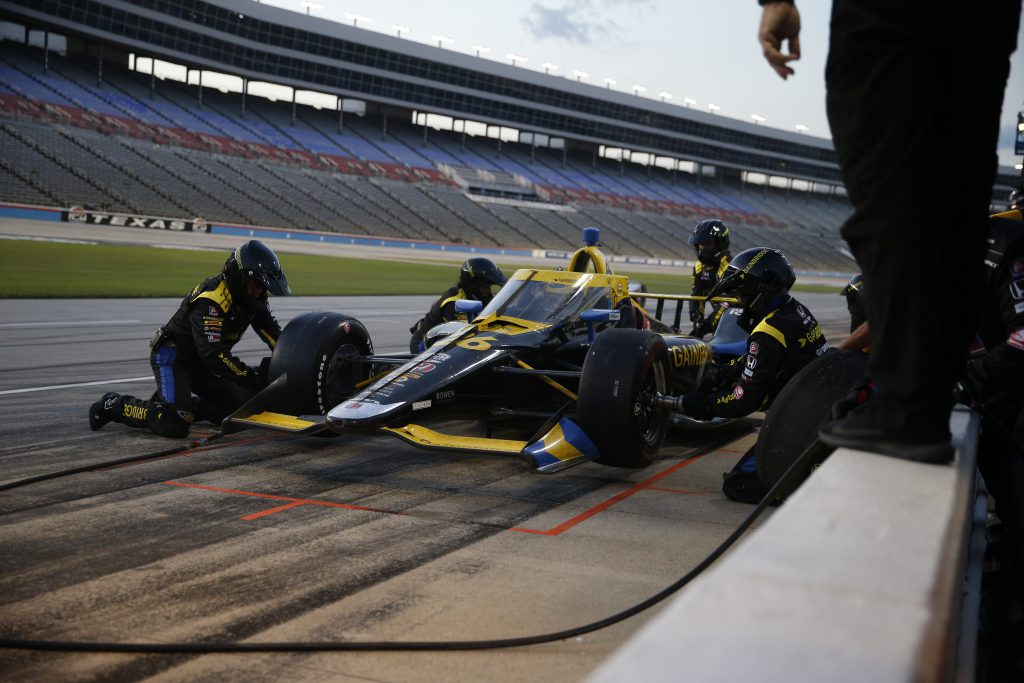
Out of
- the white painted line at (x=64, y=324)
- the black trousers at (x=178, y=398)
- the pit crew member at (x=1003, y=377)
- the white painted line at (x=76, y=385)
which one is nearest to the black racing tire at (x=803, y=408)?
the pit crew member at (x=1003, y=377)

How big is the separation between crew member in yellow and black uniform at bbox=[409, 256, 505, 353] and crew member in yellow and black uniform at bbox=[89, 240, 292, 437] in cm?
216

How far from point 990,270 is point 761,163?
81.9 metres

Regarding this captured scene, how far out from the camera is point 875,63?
1707mm

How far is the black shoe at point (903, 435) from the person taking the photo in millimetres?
1754

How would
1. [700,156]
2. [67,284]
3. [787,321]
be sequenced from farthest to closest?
[700,156]
[67,284]
[787,321]

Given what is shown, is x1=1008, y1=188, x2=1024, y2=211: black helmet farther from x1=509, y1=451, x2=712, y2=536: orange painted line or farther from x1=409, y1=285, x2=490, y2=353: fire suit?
x1=409, y1=285, x2=490, y2=353: fire suit

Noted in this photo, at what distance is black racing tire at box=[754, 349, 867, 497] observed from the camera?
383 cm

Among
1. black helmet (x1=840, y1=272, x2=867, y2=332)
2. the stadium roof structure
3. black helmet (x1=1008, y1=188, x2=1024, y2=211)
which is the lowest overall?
black helmet (x1=840, y1=272, x2=867, y2=332)

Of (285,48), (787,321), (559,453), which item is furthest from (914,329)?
(285,48)

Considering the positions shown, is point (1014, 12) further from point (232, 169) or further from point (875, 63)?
point (232, 169)

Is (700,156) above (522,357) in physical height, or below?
above

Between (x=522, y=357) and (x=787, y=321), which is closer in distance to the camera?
(x=787, y=321)

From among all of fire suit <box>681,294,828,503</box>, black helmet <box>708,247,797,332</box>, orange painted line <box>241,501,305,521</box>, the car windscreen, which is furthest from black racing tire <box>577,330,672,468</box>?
orange painted line <box>241,501,305,521</box>

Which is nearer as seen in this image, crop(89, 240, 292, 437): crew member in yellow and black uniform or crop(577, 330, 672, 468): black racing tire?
crop(577, 330, 672, 468): black racing tire
